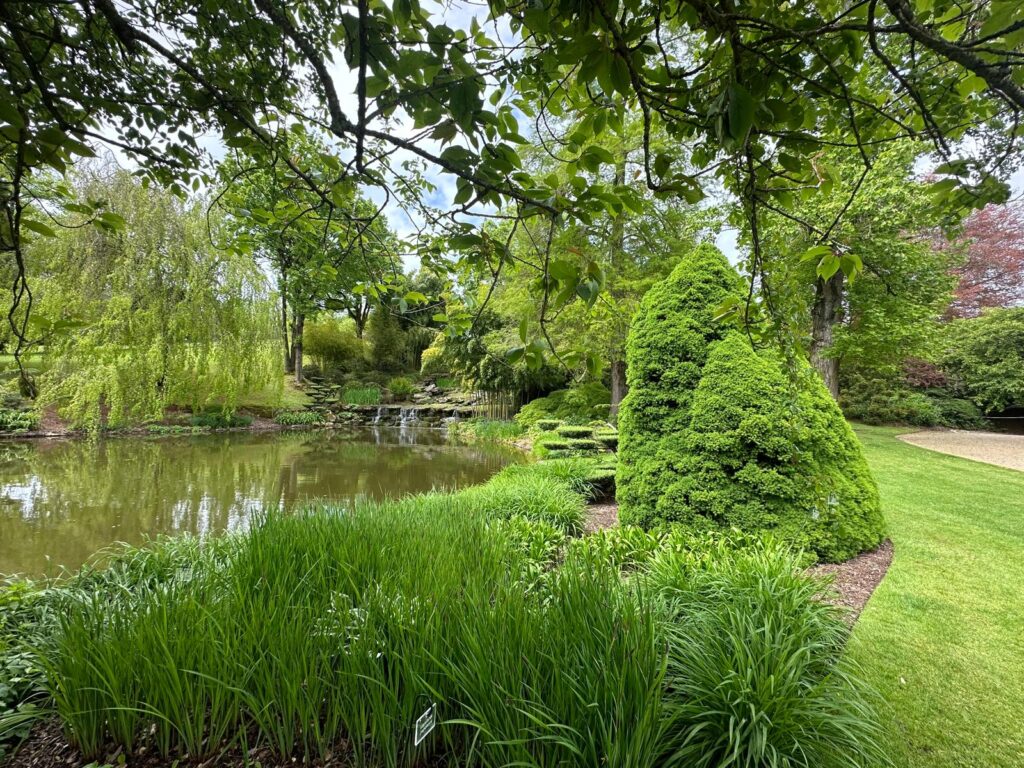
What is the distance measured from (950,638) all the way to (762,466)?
1332mm

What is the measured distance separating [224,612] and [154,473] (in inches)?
302

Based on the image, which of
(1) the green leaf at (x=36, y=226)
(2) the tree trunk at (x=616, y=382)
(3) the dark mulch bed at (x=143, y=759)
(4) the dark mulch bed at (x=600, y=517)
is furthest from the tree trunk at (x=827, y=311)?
(1) the green leaf at (x=36, y=226)

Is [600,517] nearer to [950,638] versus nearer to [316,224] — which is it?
[950,638]

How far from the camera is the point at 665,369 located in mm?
3977

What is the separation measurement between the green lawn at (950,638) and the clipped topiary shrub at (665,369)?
1.65 metres

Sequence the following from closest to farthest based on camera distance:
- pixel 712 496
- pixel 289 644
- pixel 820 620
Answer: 1. pixel 289 644
2. pixel 820 620
3. pixel 712 496

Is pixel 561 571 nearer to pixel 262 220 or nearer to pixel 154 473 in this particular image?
pixel 262 220

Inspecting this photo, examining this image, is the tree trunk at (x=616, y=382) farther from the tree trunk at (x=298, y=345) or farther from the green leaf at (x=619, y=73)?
the tree trunk at (x=298, y=345)

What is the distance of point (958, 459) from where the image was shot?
7945 millimetres

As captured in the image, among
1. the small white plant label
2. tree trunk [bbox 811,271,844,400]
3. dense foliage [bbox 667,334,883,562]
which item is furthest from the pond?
tree trunk [bbox 811,271,844,400]

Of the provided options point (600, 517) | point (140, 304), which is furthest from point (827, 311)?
point (140, 304)

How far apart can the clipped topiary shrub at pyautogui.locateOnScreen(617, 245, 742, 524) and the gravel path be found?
7826 millimetres

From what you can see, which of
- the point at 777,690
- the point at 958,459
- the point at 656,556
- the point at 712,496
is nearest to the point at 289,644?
the point at 777,690

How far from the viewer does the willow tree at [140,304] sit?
8.22 meters
